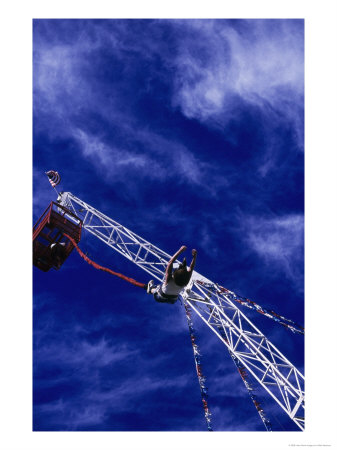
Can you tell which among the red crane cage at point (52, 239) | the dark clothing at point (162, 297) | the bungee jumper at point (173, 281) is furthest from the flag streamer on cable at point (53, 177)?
the dark clothing at point (162, 297)

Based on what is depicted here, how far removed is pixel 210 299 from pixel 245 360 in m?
3.19

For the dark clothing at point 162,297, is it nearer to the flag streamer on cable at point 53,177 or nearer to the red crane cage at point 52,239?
the red crane cage at point 52,239

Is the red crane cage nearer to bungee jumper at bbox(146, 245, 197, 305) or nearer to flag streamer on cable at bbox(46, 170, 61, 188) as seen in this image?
flag streamer on cable at bbox(46, 170, 61, 188)

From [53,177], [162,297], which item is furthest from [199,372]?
[53,177]

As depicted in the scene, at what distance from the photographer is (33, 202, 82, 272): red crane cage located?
791 inches

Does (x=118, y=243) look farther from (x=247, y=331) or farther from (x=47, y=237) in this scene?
(x=247, y=331)

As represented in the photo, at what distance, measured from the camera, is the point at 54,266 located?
20438mm

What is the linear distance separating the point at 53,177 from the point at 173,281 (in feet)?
46.7

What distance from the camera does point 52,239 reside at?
66.9ft

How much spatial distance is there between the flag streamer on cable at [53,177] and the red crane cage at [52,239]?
11.7ft
